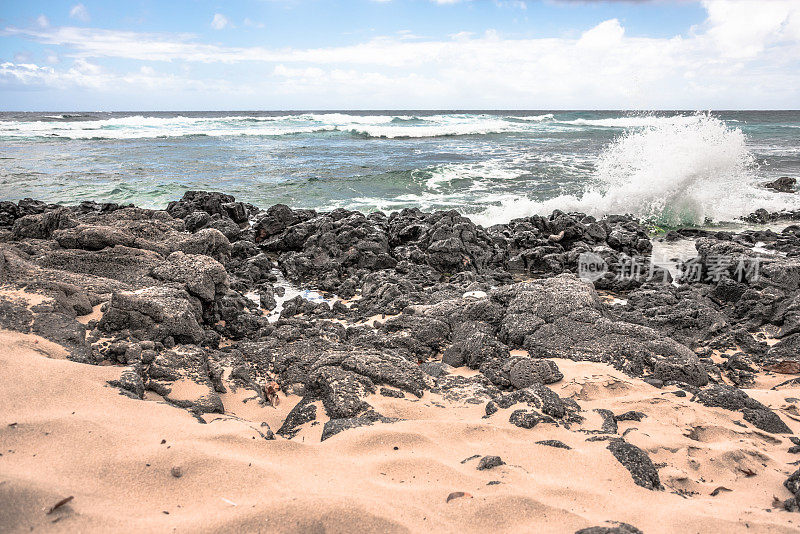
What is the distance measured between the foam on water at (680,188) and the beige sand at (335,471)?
8.36 m

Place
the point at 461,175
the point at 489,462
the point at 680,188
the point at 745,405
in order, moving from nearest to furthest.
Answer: the point at 489,462 → the point at 745,405 → the point at 680,188 → the point at 461,175

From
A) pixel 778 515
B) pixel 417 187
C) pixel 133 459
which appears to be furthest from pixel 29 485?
pixel 417 187

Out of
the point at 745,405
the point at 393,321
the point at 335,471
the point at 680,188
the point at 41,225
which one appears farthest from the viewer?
the point at 680,188

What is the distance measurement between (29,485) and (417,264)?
5.70 meters

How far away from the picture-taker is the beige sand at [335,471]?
1757 millimetres

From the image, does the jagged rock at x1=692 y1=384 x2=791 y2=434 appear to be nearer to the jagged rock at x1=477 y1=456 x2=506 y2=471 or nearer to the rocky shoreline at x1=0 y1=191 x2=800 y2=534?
the rocky shoreline at x1=0 y1=191 x2=800 y2=534

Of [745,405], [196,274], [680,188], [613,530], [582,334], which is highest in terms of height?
[680,188]

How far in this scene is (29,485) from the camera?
1.66 meters

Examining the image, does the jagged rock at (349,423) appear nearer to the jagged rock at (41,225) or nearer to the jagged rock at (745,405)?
the jagged rock at (745,405)

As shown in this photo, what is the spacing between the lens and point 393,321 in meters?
4.62

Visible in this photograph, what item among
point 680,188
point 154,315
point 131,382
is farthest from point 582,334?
point 680,188

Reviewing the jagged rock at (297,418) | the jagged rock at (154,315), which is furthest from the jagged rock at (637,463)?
the jagged rock at (154,315)

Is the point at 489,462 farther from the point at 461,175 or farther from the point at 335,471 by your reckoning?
the point at 461,175

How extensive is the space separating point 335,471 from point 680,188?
1193 cm
